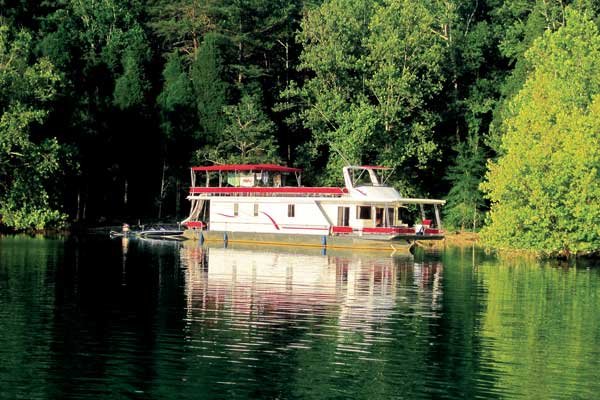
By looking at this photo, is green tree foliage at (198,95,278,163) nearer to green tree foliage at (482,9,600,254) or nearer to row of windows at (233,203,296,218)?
row of windows at (233,203,296,218)

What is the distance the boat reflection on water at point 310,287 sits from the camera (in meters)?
31.3

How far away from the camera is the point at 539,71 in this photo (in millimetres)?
62594

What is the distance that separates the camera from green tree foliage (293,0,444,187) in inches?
2977

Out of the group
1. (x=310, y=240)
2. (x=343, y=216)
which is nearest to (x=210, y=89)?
(x=343, y=216)

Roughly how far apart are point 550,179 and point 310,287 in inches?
715

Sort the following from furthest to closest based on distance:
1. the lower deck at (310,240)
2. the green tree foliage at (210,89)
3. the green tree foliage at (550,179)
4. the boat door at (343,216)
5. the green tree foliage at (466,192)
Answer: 1. the green tree foliage at (210,89)
2. the green tree foliage at (466,192)
3. the boat door at (343,216)
4. the lower deck at (310,240)
5. the green tree foliage at (550,179)

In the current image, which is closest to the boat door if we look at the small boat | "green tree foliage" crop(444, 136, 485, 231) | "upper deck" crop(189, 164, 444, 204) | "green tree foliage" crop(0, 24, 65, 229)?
"upper deck" crop(189, 164, 444, 204)

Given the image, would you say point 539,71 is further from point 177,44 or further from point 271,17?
point 177,44

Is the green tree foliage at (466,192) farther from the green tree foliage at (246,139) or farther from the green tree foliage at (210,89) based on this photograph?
the green tree foliage at (210,89)

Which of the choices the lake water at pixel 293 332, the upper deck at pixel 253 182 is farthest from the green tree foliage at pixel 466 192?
the lake water at pixel 293 332

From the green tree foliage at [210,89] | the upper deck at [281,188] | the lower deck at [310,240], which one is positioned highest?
the green tree foliage at [210,89]

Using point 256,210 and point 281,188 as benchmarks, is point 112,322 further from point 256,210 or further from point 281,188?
point 256,210

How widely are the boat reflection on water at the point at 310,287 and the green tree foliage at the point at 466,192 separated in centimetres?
1903

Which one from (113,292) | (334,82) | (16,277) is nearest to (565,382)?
(113,292)
